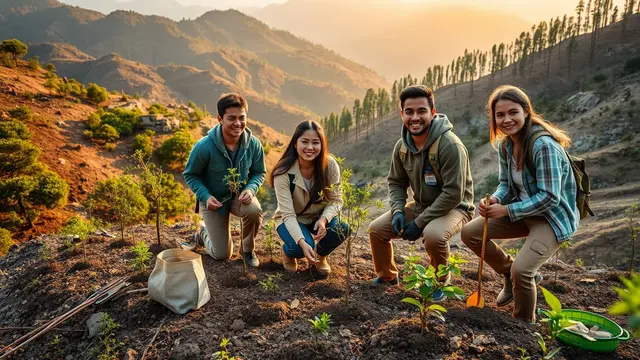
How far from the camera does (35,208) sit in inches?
466

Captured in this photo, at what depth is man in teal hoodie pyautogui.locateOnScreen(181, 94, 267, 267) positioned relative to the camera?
428cm

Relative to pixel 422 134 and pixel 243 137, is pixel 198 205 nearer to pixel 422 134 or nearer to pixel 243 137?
pixel 243 137

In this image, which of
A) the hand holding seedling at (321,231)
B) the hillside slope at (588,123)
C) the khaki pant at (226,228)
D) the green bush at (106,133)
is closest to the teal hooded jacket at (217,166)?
the khaki pant at (226,228)

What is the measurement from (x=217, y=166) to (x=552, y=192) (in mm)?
3683

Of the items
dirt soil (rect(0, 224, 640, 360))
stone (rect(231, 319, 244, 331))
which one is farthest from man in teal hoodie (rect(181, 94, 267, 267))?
stone (rect(231, 319, 244, 331))

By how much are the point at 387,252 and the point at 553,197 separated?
1.72 m

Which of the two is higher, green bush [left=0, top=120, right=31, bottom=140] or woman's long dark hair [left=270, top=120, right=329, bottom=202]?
green bush [left=0, top=120, right=31, bottom=140]

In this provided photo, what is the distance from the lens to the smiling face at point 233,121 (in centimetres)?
419

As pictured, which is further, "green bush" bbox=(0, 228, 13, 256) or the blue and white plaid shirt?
"green bush" bbox=(0, 228, 13, 256)

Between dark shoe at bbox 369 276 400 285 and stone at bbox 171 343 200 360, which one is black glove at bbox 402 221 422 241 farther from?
stone at bbox 171 343 200 360

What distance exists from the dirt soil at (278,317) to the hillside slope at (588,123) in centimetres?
817

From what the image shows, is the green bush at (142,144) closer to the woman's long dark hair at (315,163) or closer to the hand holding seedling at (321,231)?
the woman's long dark hair at (315,163)

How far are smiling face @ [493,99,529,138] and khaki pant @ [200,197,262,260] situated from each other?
9.88 feet

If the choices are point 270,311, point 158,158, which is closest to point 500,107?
point 270,311
